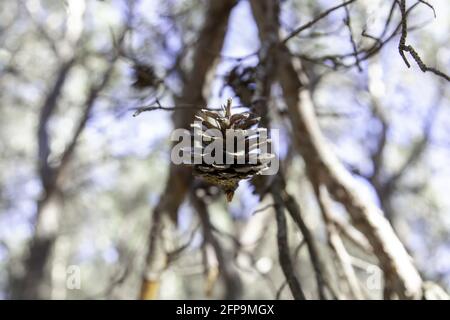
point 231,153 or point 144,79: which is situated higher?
point 144,79

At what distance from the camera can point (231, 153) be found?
43.3 inches

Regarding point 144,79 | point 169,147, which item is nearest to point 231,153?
point 144,79

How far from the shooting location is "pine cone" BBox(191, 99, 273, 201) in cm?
109

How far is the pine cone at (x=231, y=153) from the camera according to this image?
3.58 feet

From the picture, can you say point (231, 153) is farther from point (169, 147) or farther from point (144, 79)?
point (169, 147)

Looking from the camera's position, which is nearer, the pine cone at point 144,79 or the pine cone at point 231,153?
the pine cone at point 231,153

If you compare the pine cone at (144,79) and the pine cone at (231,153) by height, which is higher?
the pine cone at (144,79)

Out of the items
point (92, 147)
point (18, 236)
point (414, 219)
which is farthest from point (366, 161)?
point (18, 236)

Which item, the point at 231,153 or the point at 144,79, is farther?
the point at 144,79

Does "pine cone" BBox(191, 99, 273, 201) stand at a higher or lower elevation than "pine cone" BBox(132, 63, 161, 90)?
lower

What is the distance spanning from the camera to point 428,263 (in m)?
6.13

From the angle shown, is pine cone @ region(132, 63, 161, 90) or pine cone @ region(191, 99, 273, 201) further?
pine cone @ region(132, 63, 161, 90)

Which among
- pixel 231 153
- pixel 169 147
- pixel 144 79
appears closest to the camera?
pixel 231 153
